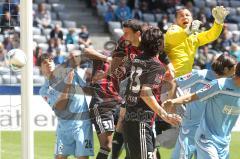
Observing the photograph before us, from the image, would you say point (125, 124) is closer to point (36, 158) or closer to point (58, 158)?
point (58, 158)

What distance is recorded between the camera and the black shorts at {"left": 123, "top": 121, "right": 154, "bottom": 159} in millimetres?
8078

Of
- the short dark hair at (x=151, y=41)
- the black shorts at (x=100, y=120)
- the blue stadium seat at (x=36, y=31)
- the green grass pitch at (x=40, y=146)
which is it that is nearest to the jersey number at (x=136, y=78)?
the short dark hair at (x=151, y=41)

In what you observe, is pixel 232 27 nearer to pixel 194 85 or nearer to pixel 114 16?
pixel 114 16

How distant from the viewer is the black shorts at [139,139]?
808 centimetres

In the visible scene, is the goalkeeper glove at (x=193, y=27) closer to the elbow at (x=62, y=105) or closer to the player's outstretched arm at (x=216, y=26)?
the player's outstretched arm at (x=216, y=26)

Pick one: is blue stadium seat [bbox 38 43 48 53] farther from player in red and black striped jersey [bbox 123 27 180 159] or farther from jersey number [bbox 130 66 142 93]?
jersey number [bbox 130 66 142 93]

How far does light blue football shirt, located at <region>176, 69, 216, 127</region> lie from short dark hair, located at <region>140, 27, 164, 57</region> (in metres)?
1.52

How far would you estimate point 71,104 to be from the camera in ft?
31.9

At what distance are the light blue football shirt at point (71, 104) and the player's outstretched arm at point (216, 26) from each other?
1873 millimetres

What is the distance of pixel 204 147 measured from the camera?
27.6ft

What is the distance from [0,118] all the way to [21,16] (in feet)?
21.9

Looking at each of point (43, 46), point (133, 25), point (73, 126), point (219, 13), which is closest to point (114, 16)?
point (43, 46)

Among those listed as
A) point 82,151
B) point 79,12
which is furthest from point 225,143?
point 79,12

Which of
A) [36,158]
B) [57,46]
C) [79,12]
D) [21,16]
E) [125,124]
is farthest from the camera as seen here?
[79,12]
